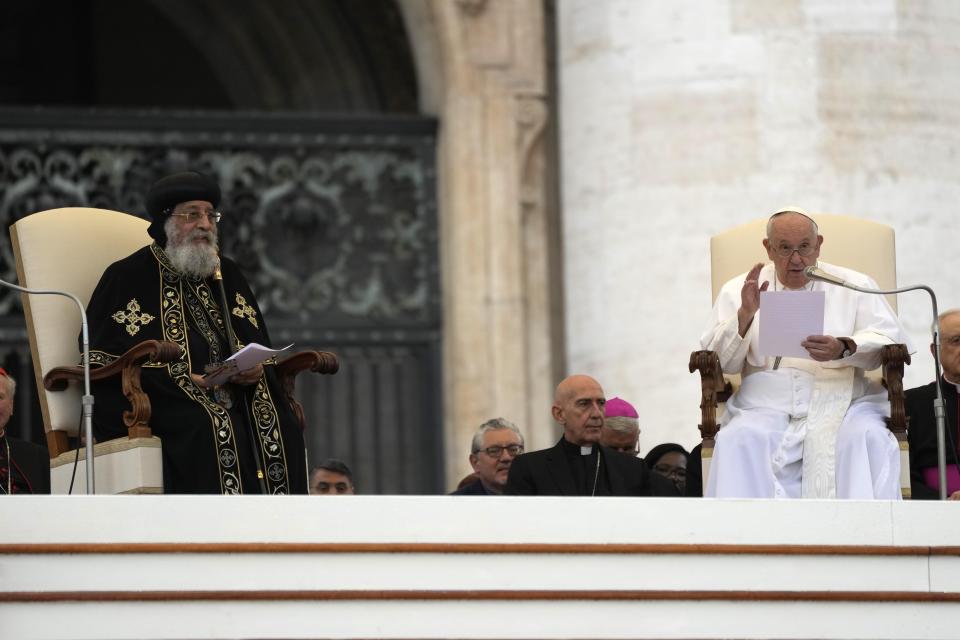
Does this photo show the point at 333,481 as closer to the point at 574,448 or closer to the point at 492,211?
the point at 574,448

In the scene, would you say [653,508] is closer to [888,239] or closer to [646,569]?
[646,569]

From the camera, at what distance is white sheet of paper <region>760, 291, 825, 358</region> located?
673cm

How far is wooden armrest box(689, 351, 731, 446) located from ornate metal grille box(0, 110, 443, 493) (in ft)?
11.1

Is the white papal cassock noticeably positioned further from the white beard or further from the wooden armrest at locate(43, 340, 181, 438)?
the wooden armrest at locate(43, 340, 181, 438)

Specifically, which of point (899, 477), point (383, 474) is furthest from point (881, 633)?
point (383, 474)

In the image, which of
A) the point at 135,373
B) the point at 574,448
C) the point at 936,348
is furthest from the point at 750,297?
the point at 135,373

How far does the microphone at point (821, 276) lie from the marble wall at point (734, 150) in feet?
8.32

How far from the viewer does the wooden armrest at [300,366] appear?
→ 704 cm

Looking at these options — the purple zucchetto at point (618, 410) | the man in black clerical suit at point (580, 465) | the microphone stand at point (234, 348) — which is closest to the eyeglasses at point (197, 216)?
the microphone stand at point (234, 348)

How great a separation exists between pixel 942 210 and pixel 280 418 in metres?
3.62

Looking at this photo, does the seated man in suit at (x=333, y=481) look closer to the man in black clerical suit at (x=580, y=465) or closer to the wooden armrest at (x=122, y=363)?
the man in black clerical suit at (x=580, y=465)

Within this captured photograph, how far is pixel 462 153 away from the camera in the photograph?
34.1 feet

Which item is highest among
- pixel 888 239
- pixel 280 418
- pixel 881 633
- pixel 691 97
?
pixel 691 97

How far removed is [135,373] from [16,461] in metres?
0.63
